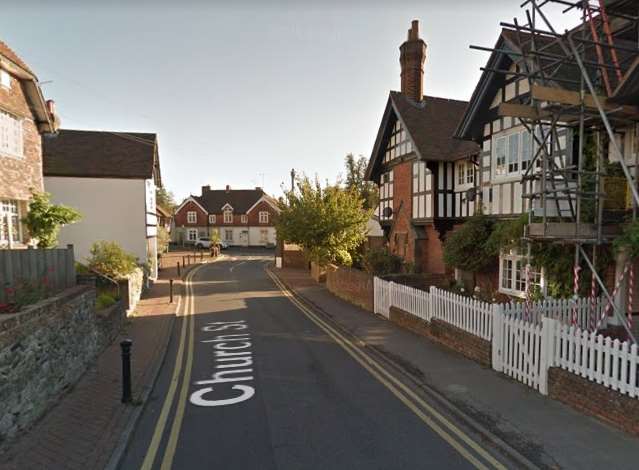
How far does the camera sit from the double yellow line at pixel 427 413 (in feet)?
16.8

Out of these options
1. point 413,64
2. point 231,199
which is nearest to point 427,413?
point 413,64

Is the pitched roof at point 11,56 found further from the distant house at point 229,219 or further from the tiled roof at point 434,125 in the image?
the distant house at point 229,219

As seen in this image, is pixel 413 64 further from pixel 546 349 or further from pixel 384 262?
pixel 546 349

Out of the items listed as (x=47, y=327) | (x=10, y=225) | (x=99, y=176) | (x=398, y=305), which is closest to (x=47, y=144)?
(x=99, y=176)

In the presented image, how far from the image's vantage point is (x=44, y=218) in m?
14.3

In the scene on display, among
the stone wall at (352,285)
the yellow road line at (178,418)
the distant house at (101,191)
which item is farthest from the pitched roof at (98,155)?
the yellow road line at (178,418)

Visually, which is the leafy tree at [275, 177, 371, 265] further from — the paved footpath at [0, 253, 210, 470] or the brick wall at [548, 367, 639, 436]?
the brick wall at [548, 367, 639, 436]

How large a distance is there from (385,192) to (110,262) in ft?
47.2

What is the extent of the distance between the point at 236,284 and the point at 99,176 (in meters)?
10.4

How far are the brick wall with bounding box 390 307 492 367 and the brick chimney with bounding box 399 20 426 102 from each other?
12936 mm

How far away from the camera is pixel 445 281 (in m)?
15.8

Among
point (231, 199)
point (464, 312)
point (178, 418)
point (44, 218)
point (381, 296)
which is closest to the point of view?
point (178, 418)

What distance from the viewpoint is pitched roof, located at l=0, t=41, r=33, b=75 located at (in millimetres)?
13081

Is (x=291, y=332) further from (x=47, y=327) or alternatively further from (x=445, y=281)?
(x=445, y=281)
